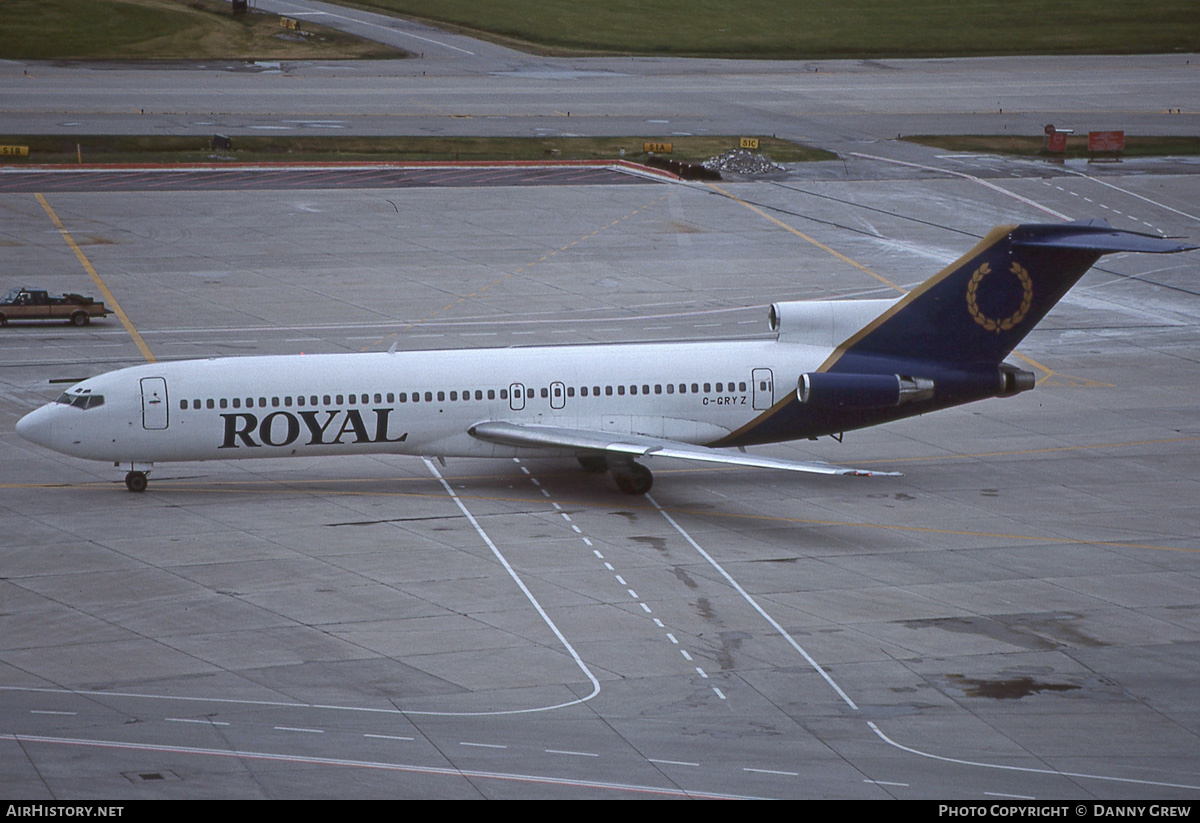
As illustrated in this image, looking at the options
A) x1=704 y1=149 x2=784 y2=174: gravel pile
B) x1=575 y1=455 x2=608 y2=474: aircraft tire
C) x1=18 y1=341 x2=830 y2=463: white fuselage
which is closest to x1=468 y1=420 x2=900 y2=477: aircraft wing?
x1=18 y1=341 x2=830 y2=463: white fuselage

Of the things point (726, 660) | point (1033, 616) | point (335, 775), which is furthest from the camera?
point (1033, 616)

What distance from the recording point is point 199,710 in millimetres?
25406

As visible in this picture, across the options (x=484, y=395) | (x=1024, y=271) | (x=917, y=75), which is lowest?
(x=484, y=395)

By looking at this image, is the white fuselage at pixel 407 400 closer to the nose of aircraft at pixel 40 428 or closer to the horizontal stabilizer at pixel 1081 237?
the nose of aircraft at pixel 40 428

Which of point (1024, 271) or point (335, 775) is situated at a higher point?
point (1024, 271)

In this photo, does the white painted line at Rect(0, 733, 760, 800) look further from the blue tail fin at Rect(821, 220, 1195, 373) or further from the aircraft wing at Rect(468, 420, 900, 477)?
the blue tail fin at Rect(821, 220, 1195, 373)

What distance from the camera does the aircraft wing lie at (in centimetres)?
3653

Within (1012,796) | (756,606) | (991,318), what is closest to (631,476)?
(756,606)

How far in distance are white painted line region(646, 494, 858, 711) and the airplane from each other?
5.92 feet

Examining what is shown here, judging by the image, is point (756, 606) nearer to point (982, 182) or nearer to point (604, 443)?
point (604, 443)

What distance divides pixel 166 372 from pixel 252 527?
17.4 feet

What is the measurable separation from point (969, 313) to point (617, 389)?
32.4 ft

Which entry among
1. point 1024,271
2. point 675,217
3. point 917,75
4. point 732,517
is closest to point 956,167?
point 675,217

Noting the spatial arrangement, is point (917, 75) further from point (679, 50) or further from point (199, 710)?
point (199, 710)
